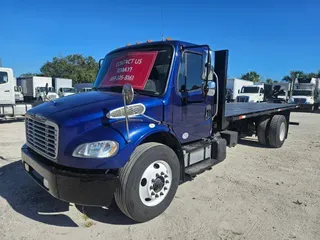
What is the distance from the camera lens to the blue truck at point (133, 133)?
2.82 m

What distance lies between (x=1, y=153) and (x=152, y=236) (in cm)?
539

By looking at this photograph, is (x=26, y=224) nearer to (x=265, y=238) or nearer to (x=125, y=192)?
(x=125, y=192)

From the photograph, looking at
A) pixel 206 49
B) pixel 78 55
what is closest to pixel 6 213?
pixel 206 49

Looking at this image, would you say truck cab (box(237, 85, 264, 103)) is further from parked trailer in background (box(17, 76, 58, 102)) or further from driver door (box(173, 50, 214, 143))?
parked trailer in background (box(17, 76, 58, 102))

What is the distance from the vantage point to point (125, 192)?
116 inches

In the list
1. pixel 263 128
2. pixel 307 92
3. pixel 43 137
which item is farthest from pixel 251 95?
pixel 43 137

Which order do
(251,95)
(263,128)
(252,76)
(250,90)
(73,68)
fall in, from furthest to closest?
(252,76) < (73,68) < (250,90) < (251,95) < (263,128)

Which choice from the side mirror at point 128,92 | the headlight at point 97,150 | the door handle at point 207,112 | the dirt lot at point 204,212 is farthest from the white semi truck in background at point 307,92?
the headlight at point 97,150

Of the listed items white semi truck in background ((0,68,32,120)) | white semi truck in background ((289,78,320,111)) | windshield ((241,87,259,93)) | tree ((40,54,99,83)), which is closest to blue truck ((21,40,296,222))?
white semi truck in background ((0,68,32,120))

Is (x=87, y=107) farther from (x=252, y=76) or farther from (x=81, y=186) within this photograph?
(x=252, y=76)

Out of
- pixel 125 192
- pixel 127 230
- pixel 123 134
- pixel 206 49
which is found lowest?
pixel 127 230

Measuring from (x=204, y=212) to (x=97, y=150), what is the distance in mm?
1830

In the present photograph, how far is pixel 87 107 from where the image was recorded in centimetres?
320

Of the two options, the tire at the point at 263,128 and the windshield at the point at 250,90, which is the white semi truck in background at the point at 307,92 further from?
the tire at the point at 263,128
